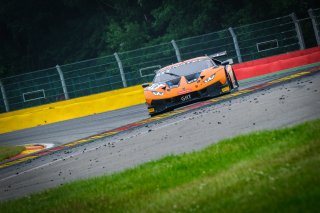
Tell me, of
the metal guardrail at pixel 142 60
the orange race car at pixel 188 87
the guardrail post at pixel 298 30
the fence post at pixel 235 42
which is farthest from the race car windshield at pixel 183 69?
the guardrail post at pixel 298 30

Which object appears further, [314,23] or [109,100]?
[314,23]

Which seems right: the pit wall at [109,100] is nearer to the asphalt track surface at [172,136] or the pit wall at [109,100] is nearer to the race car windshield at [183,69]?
the race car windshield at [183,69]

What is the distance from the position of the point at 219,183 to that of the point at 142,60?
20.8m

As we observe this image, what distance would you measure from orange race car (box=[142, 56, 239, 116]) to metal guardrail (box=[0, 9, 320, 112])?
8868 mm

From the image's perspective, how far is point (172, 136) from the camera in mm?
11578

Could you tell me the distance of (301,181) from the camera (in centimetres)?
532

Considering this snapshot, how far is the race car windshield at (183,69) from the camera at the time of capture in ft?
55.0

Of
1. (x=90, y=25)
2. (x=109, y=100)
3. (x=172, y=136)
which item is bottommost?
(x=172, y=136)

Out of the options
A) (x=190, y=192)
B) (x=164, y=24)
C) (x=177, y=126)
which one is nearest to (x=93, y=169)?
(x=177, y=126)

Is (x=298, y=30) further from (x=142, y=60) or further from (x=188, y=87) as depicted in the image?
(x=188, y=87)

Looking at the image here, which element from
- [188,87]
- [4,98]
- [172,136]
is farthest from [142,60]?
[172,136]

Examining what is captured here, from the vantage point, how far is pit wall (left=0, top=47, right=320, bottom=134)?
23703mm

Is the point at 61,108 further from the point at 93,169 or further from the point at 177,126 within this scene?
the point at 93,169

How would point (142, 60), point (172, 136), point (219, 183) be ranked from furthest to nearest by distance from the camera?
point (142, 60) < point (172, 136) < point (219, 183)
